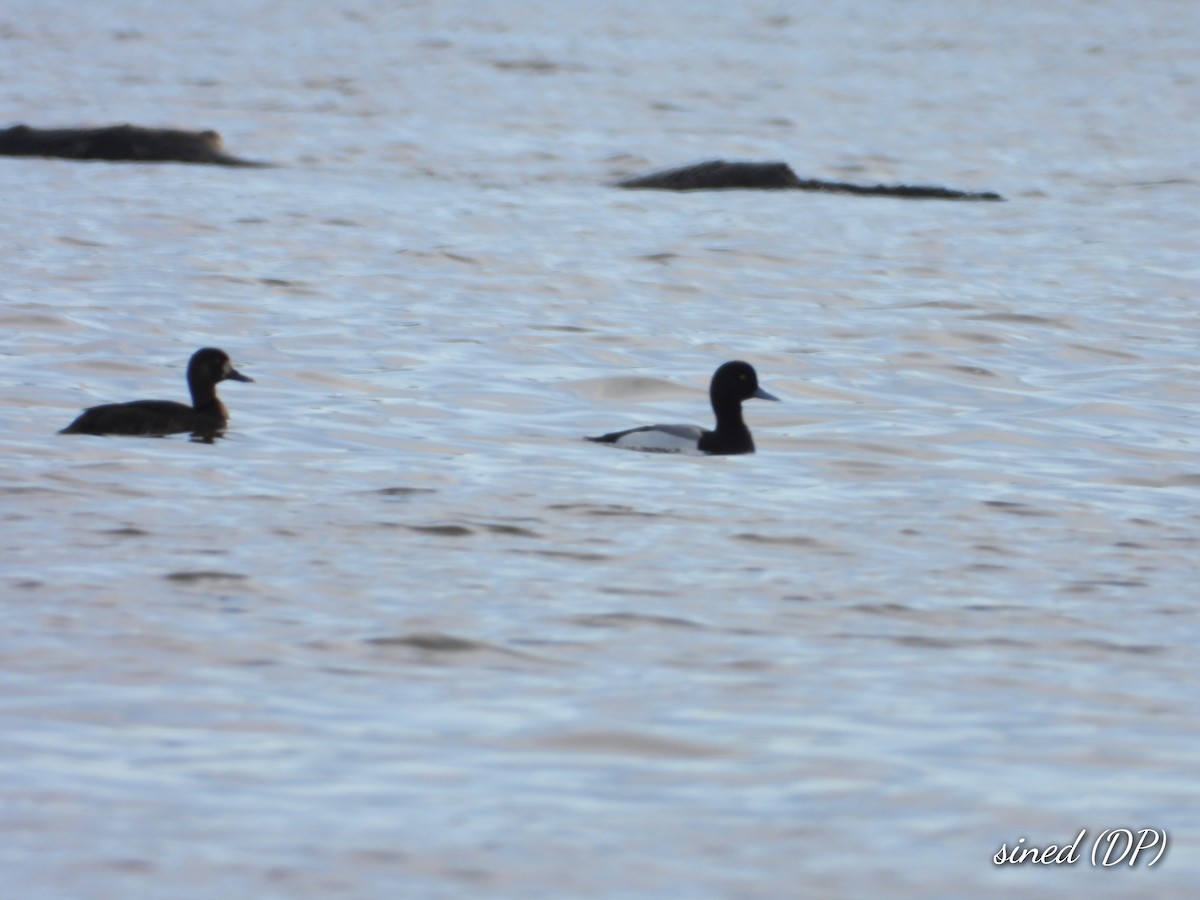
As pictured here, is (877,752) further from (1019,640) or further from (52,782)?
(52,782)

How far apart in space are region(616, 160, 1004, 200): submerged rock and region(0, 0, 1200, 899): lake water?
0.80ft

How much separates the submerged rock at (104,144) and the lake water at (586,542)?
0.83 feet

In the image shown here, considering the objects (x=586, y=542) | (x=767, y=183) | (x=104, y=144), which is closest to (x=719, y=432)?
(x=586, y=542)

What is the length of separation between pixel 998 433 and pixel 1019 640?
517cm

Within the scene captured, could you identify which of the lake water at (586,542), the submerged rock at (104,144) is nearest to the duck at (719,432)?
the lake water at (586,542)

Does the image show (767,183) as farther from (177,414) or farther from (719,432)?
(177,414)

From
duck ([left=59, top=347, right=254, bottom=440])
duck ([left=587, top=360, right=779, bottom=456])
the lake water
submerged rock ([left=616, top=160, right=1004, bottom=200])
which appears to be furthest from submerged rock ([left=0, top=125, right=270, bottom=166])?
duck ([left=587, top=360, right=779, bottom=456])

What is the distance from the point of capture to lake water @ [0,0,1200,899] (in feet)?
20.7

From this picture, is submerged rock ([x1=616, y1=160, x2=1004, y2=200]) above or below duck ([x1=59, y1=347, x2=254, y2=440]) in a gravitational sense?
below

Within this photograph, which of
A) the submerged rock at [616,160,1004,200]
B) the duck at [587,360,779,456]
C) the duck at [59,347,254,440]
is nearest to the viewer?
the duck at [59,347,254,440]

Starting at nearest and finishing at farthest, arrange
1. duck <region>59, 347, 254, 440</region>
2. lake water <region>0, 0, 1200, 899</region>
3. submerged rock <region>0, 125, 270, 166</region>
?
lake water <region>0, 0, 1200, 899</region>
duck <region>59, 347, 254, 440</region>
submerged rock <region>0, 125, 270, 166</region>

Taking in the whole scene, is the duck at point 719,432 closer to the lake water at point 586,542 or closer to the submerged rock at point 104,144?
the lake water at point 586,542

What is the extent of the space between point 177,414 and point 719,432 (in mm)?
3015

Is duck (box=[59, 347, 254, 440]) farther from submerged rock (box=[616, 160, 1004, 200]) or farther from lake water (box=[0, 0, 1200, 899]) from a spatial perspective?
submerged rock (box=[616, 160, 1004, 200])
